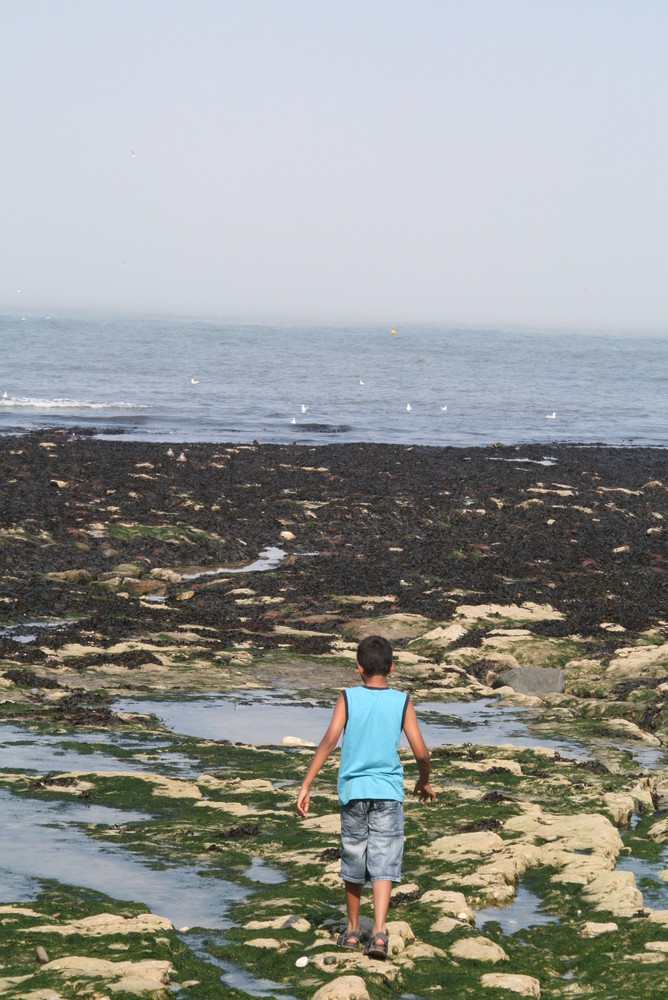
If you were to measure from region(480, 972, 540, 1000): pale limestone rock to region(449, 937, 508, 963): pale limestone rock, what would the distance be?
33 centimetres

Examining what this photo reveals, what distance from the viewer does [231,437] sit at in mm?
48875

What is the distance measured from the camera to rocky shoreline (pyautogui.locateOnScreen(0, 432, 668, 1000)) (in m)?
6.70

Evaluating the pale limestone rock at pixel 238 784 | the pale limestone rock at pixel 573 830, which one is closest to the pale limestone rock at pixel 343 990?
the pale limestone rock at pixel 573 830

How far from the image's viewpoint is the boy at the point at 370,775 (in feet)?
22.1

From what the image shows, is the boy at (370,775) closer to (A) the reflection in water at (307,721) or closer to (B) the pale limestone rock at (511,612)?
(A) the reflection in water at (307,721)

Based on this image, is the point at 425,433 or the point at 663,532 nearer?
the point at 663,532

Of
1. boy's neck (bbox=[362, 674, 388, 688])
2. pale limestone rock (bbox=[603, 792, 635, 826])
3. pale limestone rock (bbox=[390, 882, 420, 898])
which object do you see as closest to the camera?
boy's neck (bbox=[362, 674, 388, 688])

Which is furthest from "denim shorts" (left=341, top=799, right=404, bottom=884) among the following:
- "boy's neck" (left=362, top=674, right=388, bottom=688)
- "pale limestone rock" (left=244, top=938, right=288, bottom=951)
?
"boy's neck" (left=362, top=674, right=388, bottom=688)

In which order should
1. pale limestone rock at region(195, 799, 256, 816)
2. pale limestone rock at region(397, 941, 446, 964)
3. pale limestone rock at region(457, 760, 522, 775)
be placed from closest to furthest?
pale limestone rock at region(397, 941, 446, 964), pale limestone rock at region(195, 799, 256, 816), pale limestone rock at region(457, 760, 522, 775)

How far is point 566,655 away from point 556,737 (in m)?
3.96

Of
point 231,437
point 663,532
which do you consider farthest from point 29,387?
point 663,532

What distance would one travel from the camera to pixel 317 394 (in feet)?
245

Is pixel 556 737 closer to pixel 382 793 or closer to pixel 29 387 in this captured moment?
pixel 382 793

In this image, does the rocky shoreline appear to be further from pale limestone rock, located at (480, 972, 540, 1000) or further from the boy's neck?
the boy's neck
